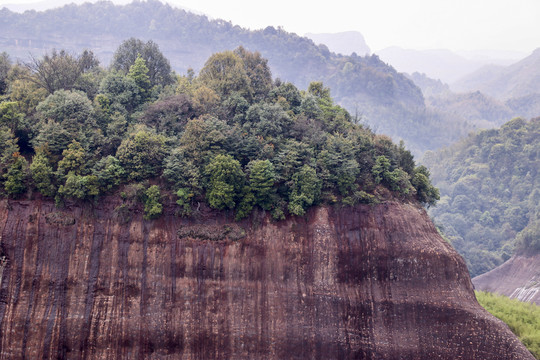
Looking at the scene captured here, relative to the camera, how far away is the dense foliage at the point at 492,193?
224ft

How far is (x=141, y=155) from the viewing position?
23828 millimetres

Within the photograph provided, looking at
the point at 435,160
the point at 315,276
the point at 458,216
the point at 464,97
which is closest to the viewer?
the point at 315,276

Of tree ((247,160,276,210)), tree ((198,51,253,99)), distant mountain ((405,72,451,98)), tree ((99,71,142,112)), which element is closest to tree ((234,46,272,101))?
tree ((198,51,253,99))

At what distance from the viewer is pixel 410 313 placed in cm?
2388

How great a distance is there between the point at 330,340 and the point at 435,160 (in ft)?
263

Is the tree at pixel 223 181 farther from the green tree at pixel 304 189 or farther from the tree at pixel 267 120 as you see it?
→ the tree at pixel 267 120

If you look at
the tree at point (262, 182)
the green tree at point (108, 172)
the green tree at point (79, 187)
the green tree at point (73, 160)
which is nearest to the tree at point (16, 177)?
the green tree at point (73, 160)

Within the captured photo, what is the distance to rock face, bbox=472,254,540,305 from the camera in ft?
159

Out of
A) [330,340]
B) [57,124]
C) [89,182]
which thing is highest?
[57,124]

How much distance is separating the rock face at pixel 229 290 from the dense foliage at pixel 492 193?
4375cm

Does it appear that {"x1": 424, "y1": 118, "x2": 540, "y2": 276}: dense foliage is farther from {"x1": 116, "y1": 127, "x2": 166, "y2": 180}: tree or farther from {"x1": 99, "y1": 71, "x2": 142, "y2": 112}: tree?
{"x1": 116, "y1": 127, "x2": 166, "y2": 180}: tree

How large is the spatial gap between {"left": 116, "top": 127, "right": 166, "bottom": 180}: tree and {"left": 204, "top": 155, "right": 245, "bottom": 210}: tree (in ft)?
9.82

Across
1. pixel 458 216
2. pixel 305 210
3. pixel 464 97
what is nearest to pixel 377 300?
pixel 305 210

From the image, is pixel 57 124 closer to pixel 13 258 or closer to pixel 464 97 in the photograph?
pixel 13 258
